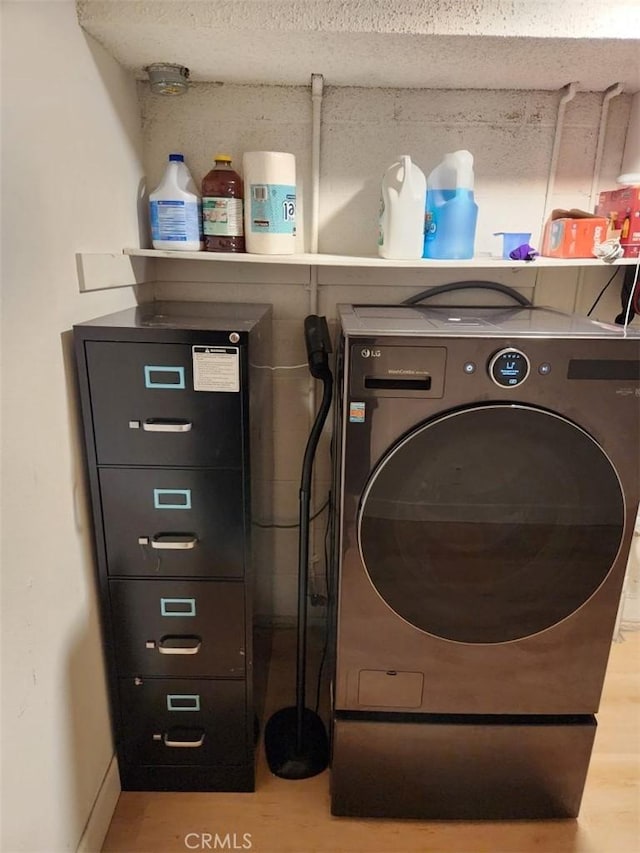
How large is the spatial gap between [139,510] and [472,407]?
2.52 ft

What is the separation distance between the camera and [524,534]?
120 cm

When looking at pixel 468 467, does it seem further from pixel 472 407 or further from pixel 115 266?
pixel 115 266

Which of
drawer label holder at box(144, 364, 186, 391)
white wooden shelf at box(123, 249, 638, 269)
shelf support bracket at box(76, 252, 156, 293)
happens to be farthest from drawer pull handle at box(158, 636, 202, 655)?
white wooden shelf at box(123, 249, 638, 269)

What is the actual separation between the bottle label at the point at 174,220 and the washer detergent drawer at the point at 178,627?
0.90m

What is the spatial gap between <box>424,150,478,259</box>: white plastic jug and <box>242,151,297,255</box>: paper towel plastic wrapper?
38cm

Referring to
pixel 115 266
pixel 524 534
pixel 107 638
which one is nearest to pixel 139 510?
pixel 107 638

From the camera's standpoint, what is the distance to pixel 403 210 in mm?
1411

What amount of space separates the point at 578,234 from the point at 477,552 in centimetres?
92

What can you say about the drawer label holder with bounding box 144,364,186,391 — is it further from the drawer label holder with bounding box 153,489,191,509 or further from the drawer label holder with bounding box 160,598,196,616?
the drawer label holder with bounding box 160,598,196,616

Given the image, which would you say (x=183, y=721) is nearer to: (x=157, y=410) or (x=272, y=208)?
(x=157, y=410)

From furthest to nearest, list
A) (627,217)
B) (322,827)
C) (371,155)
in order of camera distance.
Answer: (371,155) < (627,217) < (322,827)

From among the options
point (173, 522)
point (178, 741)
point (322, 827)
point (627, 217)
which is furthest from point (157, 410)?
point (627, 217)

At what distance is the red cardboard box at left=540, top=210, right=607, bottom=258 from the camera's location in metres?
1.48

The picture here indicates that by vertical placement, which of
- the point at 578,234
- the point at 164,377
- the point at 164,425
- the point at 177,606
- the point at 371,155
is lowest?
the point at 177,606
